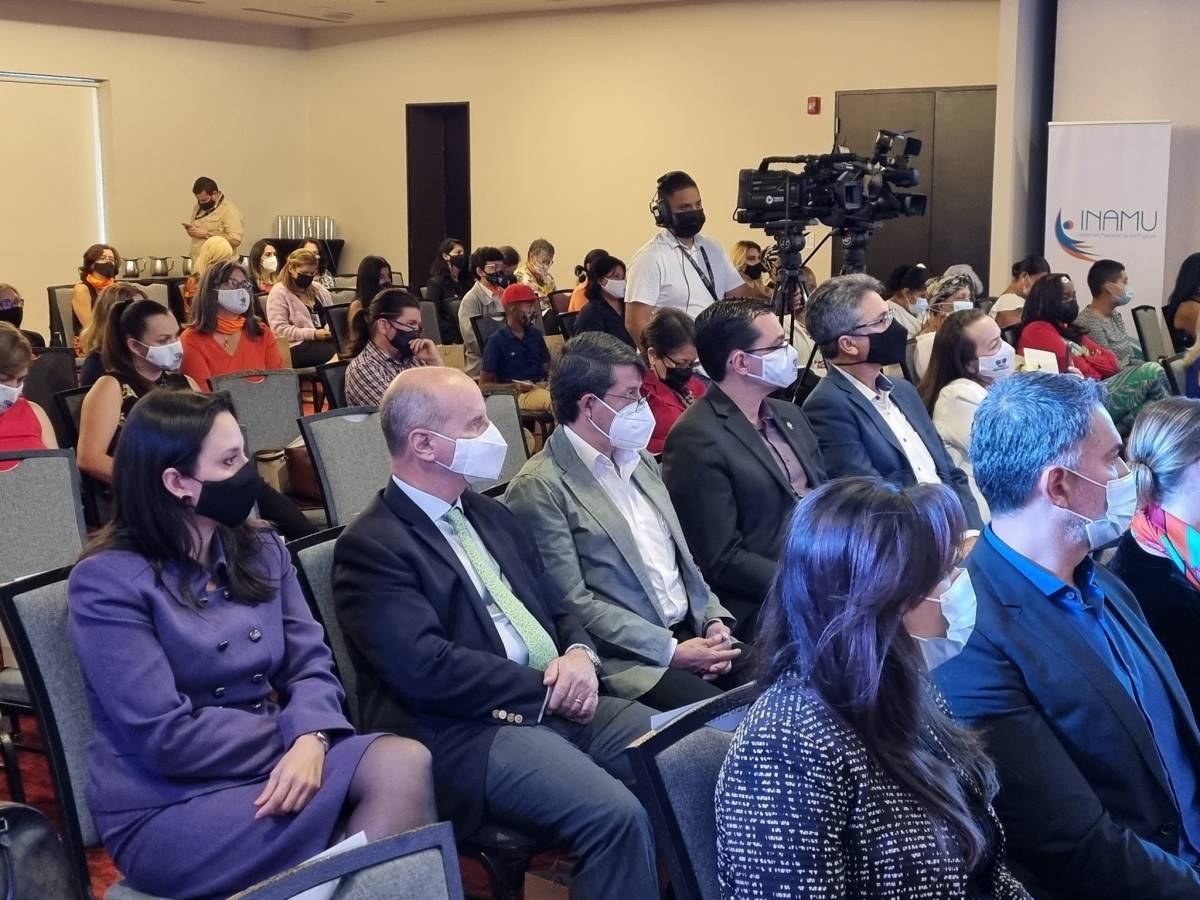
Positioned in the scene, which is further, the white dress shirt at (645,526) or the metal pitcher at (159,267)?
the metal pitcher at (159,267)

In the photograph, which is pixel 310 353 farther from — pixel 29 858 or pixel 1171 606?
pixel 29 858

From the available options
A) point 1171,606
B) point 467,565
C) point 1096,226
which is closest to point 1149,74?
point 1096,226

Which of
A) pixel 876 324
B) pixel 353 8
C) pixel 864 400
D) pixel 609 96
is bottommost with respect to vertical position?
pixel 864 400

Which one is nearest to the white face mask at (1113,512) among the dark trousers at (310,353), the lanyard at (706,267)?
the lanyard at (706,267)

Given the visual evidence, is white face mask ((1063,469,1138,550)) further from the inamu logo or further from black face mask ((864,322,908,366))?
the inamu logo

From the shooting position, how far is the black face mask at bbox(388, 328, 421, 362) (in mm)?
5066

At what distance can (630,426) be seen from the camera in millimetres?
3131

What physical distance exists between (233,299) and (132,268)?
7.64m

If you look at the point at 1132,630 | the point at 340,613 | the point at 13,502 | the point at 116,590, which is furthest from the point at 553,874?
the point at 13,502

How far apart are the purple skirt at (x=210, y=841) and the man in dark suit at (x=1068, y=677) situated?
1027 mm

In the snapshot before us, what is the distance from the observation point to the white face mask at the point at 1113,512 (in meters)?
2.27

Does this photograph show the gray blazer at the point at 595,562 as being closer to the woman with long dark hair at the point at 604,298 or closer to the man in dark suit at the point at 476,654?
the man in dark suit at the point at 476,654

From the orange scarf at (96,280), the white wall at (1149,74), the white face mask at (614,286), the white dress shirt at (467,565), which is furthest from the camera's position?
the white wall at (1149,74)

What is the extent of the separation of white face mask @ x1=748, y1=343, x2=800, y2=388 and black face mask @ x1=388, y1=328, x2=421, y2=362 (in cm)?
182
